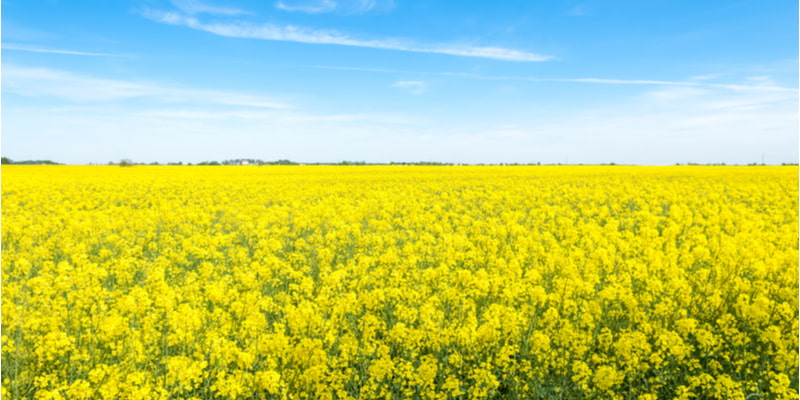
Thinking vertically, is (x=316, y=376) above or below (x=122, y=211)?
below

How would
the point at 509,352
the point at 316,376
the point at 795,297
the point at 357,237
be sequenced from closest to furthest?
the point at 316,376 → the point at 509,352 → the point at 795,297 → the point at 357,237

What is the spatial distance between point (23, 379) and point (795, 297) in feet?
31.8

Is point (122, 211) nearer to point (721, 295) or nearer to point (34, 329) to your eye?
point (34, 329)

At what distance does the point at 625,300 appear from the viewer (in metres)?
5.73

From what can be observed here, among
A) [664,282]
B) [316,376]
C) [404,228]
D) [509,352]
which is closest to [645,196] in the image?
[404,228]

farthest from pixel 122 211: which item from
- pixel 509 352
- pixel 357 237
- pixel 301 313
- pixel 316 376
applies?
pixel 509 352

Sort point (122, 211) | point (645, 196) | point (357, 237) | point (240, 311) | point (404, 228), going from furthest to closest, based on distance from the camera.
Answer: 1. point (645, 196)
2. point (122, 211)
3. point (404, 228)
4. point (357, 237)
5. point (240, 311)

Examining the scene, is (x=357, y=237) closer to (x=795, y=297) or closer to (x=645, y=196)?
(x=795, y=297)

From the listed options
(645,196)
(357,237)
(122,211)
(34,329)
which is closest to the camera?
(34,329)

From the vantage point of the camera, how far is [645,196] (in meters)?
20.0

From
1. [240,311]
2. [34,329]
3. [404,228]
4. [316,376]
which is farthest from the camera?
[404,228]

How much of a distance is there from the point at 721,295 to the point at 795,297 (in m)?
0.93

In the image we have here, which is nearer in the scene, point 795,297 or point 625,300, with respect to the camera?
point 625,300

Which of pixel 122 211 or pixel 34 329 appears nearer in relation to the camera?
pixel 34 329
